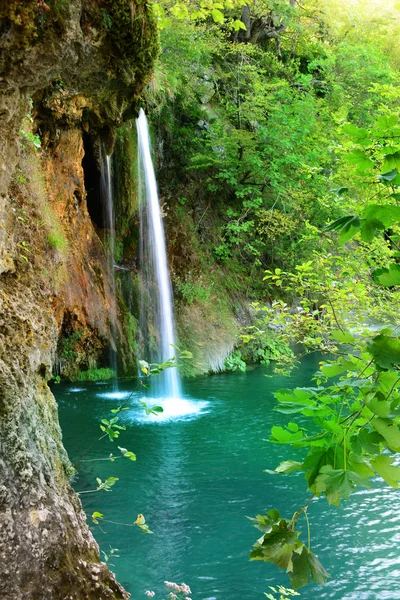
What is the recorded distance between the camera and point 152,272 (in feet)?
47.8

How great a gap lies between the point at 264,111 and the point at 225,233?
4080mm

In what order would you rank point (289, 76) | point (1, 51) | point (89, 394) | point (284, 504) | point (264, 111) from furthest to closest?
point (289, 76) → point (264, 111) → point (89, 394) → point (284, 504) → point (1, 51)

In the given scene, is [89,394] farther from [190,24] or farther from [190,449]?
[190,24]

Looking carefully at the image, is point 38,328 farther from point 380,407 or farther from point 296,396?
point 380,407

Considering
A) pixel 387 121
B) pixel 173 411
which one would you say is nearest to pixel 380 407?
pixel 387 121

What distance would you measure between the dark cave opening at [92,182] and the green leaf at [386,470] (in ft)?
37.9

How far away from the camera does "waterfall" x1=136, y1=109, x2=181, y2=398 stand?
14.0m

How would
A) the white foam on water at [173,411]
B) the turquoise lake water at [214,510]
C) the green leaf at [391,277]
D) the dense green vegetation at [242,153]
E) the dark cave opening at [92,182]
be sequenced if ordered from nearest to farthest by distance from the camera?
the green leaf at [391,277]
the turquoise lake water at [214,510]
the white foam on water at [173,411]
the dark cave opening at [92,182]
the dense green vegetation at [242,153]

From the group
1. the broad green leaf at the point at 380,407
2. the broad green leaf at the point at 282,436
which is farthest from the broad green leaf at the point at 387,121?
the broad green leaf at the point at 282,436

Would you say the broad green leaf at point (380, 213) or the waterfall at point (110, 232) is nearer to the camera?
the broad green leaf at point (380, 213)

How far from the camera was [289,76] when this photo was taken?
19.3 m

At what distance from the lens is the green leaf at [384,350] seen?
125cm

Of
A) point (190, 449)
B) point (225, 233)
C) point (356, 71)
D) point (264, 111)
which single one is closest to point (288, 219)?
point (225, 233)

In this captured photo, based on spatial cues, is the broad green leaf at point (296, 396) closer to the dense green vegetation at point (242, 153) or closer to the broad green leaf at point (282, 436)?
the broad green leaf at point (282, 436)
